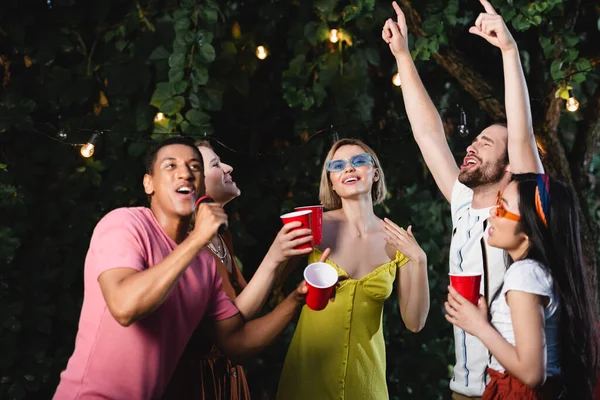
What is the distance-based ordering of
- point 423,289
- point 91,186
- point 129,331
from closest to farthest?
point 129,331 → point 423,289 → point 91,186

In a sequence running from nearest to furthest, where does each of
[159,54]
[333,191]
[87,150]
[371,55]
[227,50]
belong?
[333,191] < [87,150] < [159,54] < [227,50] < [371,55]

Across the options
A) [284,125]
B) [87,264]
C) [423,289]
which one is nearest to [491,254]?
[423,289]

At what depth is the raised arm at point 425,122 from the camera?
3182 millimetres

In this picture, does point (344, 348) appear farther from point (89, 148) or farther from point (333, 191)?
point (89, 148)

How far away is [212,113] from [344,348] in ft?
7.43

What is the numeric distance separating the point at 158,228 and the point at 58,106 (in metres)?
2.41

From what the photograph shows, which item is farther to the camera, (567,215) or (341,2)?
(341,2)

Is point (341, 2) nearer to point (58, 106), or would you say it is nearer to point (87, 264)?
point (58, 106)

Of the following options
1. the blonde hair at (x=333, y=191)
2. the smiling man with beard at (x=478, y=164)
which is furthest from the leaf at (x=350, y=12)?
the blonde hair at (x=333, y=191)

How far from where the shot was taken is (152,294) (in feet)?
7.06

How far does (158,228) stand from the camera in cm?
247

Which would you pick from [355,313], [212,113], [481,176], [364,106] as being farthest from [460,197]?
[212,113]

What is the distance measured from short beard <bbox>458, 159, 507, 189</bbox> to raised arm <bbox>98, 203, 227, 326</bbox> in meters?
1.06

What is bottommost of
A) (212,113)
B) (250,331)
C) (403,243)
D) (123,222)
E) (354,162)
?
(250,331)
